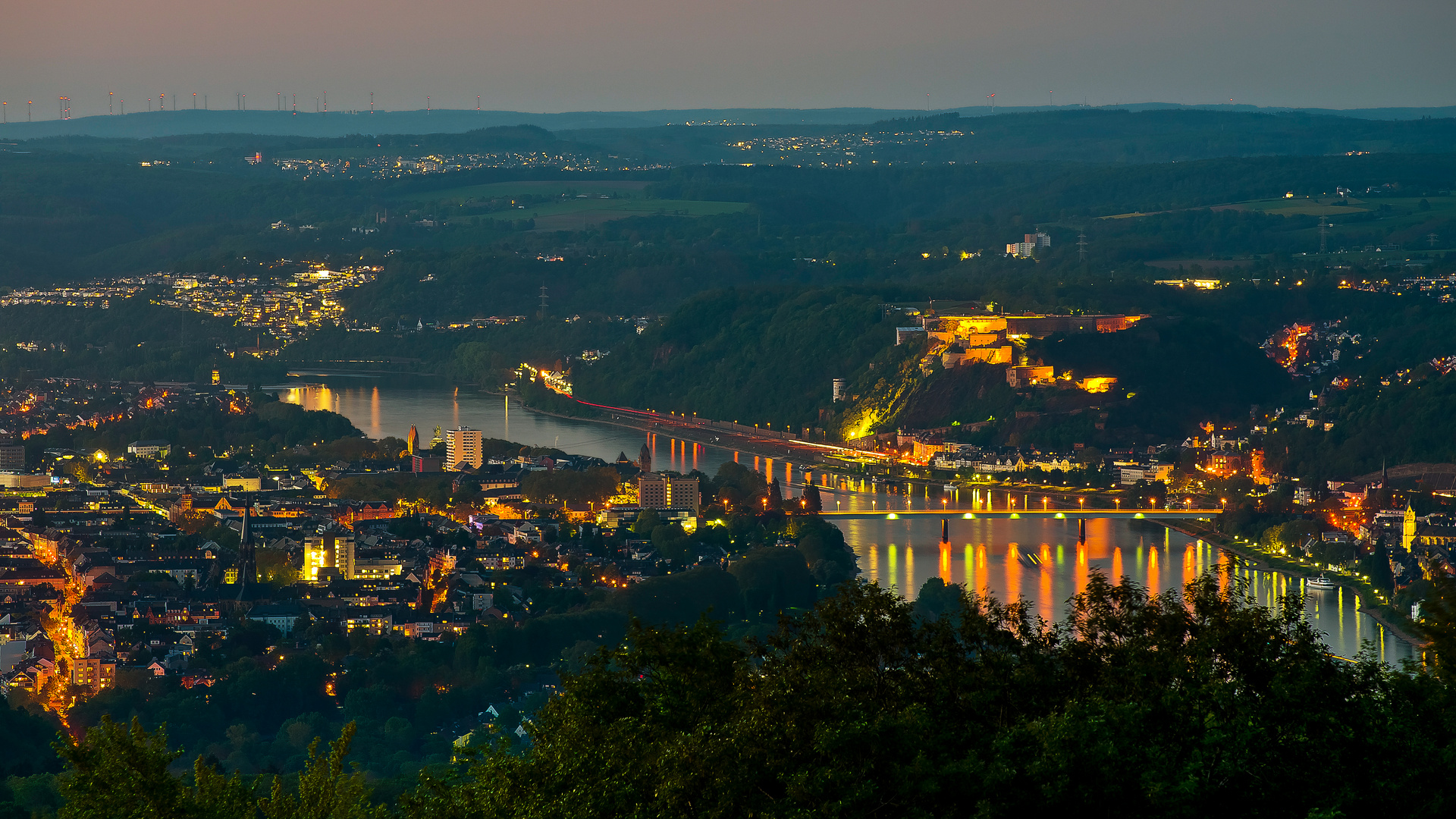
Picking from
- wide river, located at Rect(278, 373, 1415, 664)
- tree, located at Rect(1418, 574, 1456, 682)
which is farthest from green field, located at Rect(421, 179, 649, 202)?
tree, located at Rect(1418, 574, 1456, 682)

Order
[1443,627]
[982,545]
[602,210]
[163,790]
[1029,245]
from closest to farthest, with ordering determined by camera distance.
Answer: [163,790], [1443,627], [982,545], [1029,245], [602,210]

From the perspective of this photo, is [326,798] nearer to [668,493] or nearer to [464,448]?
[668,493]

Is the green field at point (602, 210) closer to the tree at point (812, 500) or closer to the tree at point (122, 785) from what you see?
the tree at point (812, 500)

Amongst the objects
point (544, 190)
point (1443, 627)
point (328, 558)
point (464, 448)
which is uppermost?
point (544, 190)

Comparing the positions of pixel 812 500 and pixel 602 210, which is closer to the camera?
pixel 812 500

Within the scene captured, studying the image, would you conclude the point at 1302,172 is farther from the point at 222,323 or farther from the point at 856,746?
the point at 856,746

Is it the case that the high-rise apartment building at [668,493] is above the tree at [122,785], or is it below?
below

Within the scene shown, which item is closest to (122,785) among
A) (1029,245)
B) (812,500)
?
(812,500)

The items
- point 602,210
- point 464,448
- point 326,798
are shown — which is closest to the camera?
point 326,798

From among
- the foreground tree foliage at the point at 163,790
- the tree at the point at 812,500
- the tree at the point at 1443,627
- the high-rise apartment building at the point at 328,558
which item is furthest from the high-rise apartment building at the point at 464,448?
the foreground tree foliage at the point at 163,790
